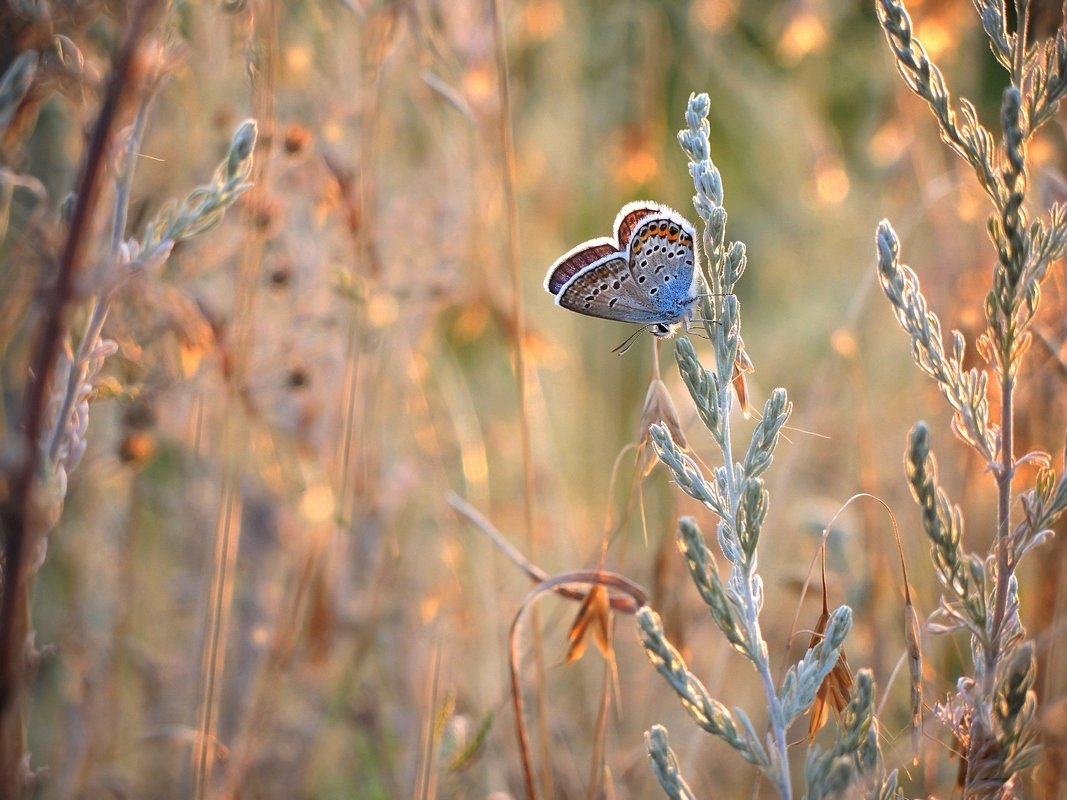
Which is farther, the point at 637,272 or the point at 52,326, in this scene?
the point at 637,272

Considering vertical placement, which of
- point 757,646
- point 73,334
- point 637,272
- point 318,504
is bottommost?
point 757,646

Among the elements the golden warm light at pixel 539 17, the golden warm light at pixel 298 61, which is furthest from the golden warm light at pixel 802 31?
the golden warm light at pixel 298 61

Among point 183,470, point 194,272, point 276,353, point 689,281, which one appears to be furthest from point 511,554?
point 183,470

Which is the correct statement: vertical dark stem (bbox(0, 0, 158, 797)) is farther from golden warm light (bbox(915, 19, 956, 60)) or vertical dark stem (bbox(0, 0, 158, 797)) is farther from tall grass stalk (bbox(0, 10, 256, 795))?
golden warm light (bbox(915, 19, 956, 60))

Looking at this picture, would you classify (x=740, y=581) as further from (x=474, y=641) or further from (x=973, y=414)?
(x=474, y=641)

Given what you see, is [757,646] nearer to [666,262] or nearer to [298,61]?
[666,262]

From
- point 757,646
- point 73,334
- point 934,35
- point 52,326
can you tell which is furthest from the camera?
point 934,35

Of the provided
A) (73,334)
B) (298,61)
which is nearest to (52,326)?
(73,334)
